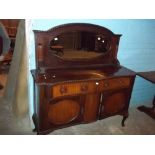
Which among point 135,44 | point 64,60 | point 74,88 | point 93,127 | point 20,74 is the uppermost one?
point 135,44

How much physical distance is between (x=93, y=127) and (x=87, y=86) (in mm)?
954

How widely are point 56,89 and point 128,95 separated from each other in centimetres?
120

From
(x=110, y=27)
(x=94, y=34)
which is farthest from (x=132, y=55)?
(x=94, y=34)

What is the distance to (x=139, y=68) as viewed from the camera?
3428 mm

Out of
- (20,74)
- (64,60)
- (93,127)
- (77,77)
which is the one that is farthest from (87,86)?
(20,74)

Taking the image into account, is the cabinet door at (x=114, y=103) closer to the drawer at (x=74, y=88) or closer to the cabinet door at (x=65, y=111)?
the drawer at (x=74, y=88)

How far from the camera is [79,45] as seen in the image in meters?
2.64

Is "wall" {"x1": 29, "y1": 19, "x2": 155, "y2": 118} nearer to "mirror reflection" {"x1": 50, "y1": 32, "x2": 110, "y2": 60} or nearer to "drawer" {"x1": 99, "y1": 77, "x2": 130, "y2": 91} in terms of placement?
"mirror reflection" {"x1": 50, "y1": 32, "x2": 110, "y2": 60}

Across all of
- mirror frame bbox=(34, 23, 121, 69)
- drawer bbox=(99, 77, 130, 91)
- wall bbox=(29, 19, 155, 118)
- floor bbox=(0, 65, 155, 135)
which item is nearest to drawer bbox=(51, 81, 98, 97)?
drawer bbox=(99, 77, 130, 91)

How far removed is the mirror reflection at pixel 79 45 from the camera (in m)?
2.52

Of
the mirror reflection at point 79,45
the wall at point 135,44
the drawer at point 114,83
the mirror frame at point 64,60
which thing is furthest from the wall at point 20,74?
the drawer at point 114,83

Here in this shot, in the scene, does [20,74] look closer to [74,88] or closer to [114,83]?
[74,88]
